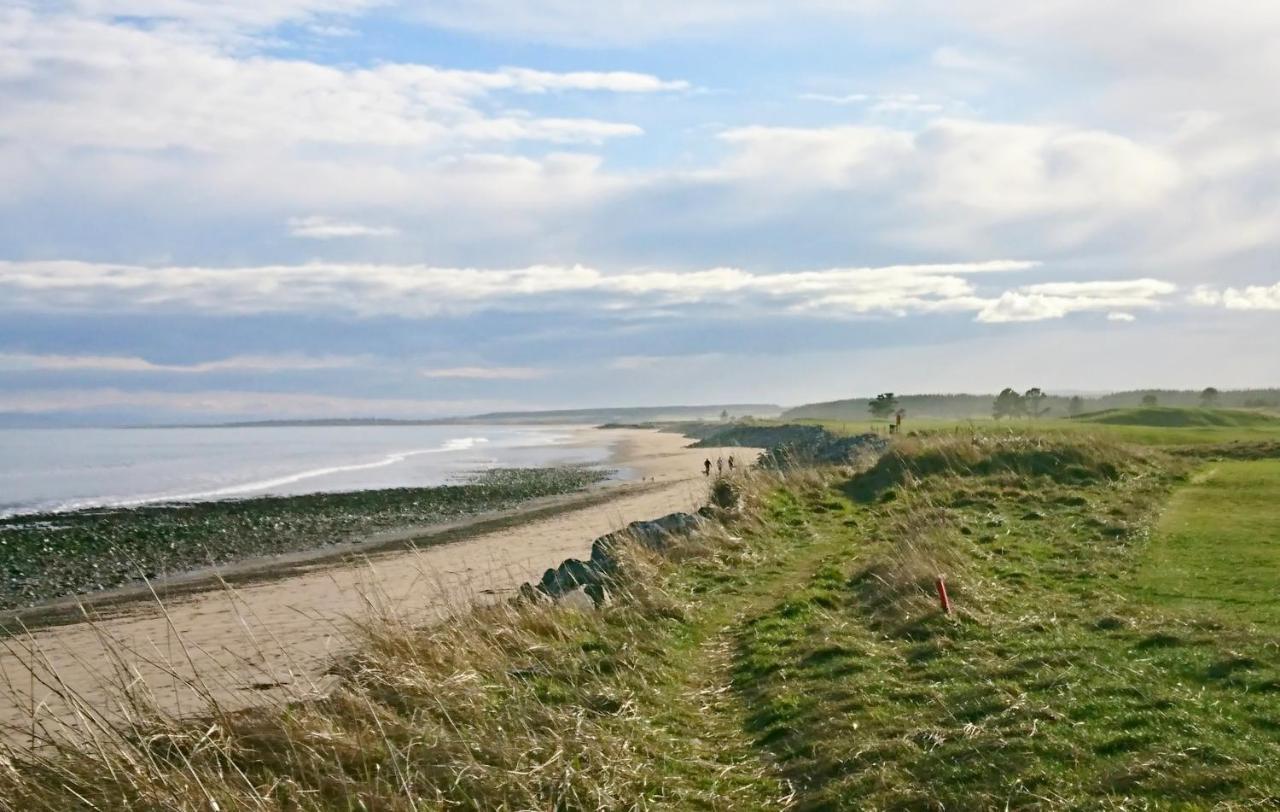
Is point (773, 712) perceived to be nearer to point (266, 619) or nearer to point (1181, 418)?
point (266, 619)

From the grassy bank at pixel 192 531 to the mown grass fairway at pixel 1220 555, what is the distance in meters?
19.0

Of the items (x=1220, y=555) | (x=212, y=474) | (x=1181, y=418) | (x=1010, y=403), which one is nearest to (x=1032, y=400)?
(x=1010, y=403)

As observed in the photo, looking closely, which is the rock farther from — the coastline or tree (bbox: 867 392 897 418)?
tree (bbox: 867 392 897 418)

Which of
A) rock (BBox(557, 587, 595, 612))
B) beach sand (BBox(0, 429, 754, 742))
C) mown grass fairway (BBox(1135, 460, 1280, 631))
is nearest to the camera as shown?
beach sand (BBox(0, 429, 754, 742))

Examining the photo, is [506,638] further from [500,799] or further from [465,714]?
[500,799]

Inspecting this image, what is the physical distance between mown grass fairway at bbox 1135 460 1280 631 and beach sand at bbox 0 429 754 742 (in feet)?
30.0

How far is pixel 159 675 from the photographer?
551 inches

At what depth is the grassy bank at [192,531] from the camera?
24531 mm

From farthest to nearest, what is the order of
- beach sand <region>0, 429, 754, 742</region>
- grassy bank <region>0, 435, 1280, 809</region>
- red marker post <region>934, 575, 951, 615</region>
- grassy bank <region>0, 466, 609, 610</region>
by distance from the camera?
grassy bank <region>0, 466, 609, 610</region>, red marker post <region>934, 575, 951, 615</region>, beach sand <region>0, 429, 754, 742</region>, grassy bank <region>0, 435, 1280, 809</region>

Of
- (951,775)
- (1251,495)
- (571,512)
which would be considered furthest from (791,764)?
(571,512)

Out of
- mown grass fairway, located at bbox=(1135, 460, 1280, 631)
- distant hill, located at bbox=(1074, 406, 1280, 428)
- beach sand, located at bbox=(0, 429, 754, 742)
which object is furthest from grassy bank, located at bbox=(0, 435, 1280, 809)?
distant hill, located at bbox=(1074, 406, 1280, 428)

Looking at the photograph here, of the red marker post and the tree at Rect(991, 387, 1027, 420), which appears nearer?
the red marker post

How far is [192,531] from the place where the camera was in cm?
3216

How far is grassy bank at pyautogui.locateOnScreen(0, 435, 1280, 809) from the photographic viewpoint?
257 inches
